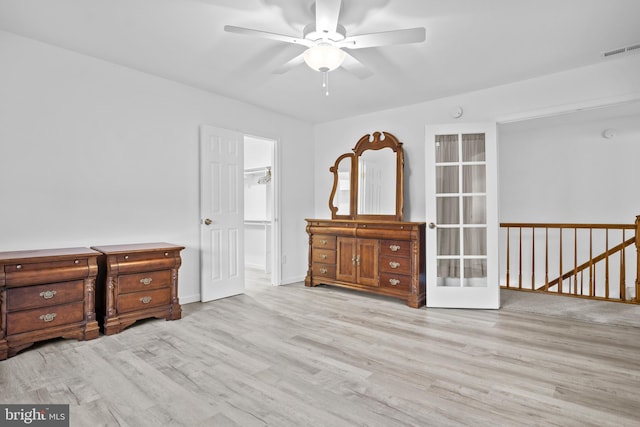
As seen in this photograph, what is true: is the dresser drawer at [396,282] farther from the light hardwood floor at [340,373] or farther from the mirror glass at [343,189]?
the mirror glass at [343,189]

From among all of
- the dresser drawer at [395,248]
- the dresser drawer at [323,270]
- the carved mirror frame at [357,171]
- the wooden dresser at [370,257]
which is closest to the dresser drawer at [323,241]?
the wooden dresser at [370,257]

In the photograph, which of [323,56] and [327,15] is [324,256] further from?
[327,15]

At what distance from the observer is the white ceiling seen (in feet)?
7.79

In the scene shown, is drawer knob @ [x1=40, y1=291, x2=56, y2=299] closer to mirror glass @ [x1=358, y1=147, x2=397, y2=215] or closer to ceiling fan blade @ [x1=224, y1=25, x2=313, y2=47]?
ceiling fan blade @ [x1=224, y1=25, x2=313, y2=47]

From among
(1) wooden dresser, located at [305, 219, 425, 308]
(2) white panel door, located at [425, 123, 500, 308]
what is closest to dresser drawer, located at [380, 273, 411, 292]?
(1) wooden dresser, located at [305, 219, 425, 308]

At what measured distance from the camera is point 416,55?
3.08 metres

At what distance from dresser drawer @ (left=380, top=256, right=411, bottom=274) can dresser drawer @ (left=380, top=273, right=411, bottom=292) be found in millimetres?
59

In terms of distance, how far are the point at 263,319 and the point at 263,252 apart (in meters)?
2.96

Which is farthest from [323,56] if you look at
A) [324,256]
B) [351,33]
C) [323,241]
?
[324,256]

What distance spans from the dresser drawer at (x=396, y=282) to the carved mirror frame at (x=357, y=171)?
77 cm

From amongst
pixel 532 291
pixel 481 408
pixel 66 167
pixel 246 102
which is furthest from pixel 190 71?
pixel 532 291

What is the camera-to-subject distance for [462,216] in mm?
3885

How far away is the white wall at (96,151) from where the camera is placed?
9.19 feet

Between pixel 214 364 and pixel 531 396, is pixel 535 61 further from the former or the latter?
pixel 214 364
